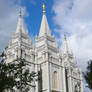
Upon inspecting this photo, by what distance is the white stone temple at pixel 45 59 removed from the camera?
4378 centimetres

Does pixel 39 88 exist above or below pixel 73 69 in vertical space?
below

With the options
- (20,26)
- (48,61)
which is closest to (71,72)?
(48,61)

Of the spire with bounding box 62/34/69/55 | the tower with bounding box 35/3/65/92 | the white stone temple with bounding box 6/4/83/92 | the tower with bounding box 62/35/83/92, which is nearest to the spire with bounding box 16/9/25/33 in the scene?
the white stone temple with bounding box 6/4/83/92

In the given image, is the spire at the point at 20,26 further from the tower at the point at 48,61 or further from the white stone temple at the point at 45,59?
the tower at the point at 48,61

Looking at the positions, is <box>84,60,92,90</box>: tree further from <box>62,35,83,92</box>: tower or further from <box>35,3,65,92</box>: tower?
<box>62,35,83,92</box>: tower

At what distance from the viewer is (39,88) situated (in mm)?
44188

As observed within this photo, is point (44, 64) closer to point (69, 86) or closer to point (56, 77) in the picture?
point (56, 77)

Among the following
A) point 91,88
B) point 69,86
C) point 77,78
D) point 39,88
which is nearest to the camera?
point 91,88

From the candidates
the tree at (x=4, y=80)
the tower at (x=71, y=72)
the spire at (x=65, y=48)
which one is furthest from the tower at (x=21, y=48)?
the tree at (x=4, y=80)

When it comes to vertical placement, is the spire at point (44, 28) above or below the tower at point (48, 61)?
above

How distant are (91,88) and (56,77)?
29354 millimetres

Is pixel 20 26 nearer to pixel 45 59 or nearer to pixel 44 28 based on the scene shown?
pixel 44 28

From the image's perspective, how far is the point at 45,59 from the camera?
1780 inches

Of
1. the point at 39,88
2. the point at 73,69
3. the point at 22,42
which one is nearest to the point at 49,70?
the point at 39,88
